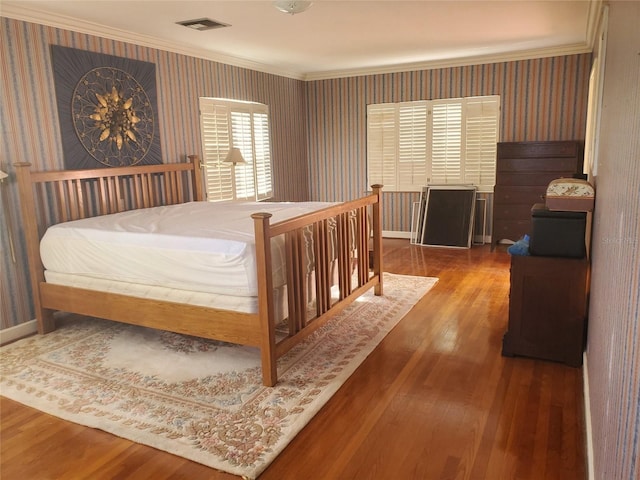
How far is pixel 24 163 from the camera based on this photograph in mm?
3477

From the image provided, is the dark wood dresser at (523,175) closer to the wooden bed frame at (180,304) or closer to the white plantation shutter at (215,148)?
the wooden bed frame at (180,304)

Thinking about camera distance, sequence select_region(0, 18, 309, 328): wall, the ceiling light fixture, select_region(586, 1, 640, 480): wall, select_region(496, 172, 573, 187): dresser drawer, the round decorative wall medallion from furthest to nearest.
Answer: select_region(496, 172, 573, 187): dresser drawer < the round decorative wall medallion < select_region(0, 18, 309, 328): wall < the ceiling light fixture < select_region(586, 1, 640, 480): wall

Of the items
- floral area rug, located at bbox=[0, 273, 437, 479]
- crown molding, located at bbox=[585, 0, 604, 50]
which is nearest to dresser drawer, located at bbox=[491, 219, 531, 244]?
crown molding, located at bbox=[585, 0, 604, 50]

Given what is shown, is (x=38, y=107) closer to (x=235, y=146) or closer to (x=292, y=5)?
(x=292, y=5)

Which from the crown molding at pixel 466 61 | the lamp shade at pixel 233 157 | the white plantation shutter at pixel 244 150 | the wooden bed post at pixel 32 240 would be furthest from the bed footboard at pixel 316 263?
the crown molding at pixel 466 61

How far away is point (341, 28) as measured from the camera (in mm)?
4465

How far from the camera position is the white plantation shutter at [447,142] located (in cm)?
656

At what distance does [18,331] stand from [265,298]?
2.25 m

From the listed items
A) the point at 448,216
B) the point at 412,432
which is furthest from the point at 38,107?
the point at 448,216

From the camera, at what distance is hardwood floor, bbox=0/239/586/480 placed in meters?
2.07

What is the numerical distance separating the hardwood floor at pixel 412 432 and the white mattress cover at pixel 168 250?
898 mm

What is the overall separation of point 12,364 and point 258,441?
77.0 inches

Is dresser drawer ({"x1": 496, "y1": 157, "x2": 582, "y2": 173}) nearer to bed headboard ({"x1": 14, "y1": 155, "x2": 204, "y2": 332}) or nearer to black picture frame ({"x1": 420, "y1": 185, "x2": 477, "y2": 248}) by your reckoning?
black picture frame ({"x1": 420, "y1": 185, "x2": 477, "y2": 248})

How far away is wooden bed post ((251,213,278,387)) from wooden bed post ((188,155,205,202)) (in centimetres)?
280
